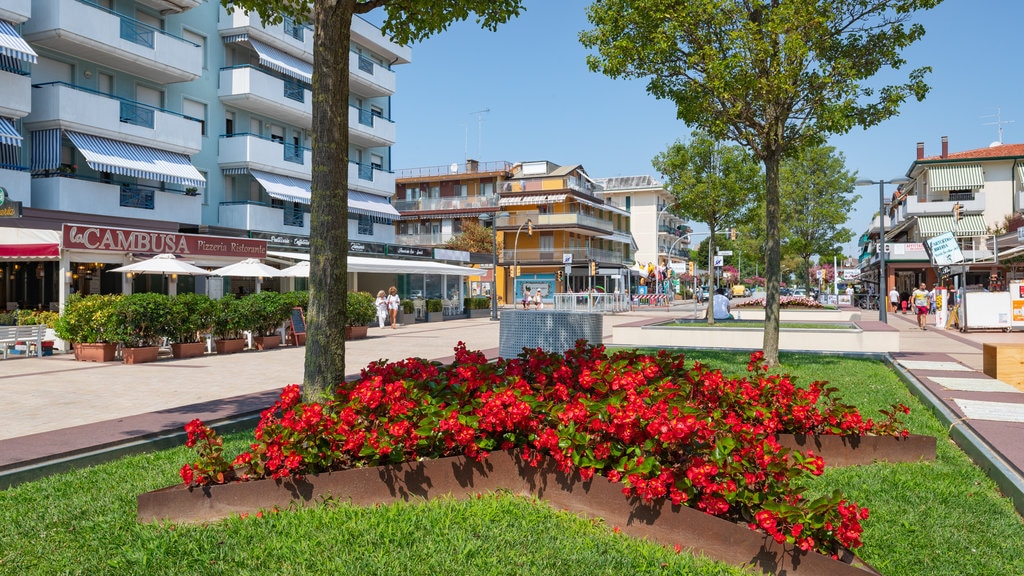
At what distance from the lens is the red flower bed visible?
359cm

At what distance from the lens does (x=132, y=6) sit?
2239 centimetres

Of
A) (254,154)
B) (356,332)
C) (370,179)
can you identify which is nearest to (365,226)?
(370,179)

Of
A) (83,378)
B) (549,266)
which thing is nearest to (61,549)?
(83,378)

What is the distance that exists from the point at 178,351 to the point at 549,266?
159ft

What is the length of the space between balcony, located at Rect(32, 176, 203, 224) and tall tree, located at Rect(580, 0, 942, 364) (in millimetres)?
15599

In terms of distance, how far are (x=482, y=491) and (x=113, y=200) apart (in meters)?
20.7

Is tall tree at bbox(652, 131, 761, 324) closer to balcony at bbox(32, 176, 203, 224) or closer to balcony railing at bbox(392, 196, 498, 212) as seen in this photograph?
balcony at bbox(32, 176, 203, 224)

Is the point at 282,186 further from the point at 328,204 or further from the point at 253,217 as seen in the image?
the point at 328,204

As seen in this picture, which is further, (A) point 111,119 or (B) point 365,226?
(B) point 365,226

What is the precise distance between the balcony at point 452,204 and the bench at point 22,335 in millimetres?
49560

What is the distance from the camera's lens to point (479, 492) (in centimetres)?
455

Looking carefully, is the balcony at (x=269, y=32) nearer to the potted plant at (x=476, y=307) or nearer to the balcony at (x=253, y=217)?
the balcony at (x=253, y=217)

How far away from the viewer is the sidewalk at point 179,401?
19.5ft

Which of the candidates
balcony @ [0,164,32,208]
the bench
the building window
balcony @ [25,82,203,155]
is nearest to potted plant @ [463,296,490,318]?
the building window
